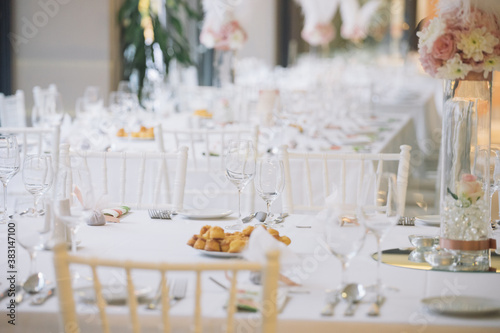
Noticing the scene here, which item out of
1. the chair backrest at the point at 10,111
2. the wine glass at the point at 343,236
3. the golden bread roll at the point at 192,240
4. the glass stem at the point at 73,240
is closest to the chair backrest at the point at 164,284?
the wine glass at the point at 343,236

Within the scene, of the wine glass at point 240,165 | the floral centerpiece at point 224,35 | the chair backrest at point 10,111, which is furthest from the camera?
the floral centerpiece at point 224,35

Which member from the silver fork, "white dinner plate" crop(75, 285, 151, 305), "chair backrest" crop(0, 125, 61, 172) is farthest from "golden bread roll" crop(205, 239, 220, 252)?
"chair backrest" crop(0, 125, 61, 172)

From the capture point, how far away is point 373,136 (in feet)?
16.3

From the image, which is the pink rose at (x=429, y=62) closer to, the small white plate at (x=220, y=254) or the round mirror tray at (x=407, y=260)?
the round mirror tray at (x=407, y=260)

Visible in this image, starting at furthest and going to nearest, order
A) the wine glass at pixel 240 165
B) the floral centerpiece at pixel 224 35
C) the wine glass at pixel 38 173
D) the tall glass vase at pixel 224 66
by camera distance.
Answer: the tall glass vase at pixel 224 66 → the floral centerpiece at pixel 224 35 → the wine glass at pixel 240 165 → the wine glass at pixel 38 173

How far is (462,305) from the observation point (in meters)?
1.58

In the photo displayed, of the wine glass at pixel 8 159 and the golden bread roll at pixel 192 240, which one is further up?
the wine glass at pixel 8 159

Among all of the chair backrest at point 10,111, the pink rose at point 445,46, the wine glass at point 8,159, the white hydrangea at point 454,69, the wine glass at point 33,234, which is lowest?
the wine glass at point 33,234

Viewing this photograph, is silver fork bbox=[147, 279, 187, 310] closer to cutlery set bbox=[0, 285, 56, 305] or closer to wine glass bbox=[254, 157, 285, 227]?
cutlery set bbox=[0, 285, 56, 305]

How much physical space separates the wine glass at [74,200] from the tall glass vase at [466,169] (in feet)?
3.00

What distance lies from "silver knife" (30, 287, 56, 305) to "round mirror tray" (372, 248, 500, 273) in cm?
84

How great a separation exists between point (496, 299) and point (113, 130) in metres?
3.47

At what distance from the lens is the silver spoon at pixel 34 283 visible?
1.65 m

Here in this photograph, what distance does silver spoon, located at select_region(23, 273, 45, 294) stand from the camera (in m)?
1.65
